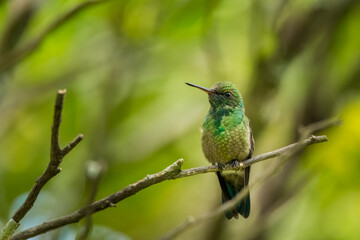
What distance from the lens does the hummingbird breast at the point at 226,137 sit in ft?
10.8

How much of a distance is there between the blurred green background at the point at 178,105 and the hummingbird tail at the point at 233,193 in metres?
0.55

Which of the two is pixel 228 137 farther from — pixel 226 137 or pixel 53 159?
pixel 53 159

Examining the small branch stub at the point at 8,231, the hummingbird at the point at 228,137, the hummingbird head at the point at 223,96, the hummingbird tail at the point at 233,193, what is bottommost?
the small branch stub at the point at 8,231

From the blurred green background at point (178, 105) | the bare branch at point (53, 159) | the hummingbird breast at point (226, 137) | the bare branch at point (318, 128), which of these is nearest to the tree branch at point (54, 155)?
the bare branch at point (53, 159)

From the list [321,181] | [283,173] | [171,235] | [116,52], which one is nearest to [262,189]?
[283,173]

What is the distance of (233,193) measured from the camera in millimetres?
3527

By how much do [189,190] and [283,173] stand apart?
1.22 meters

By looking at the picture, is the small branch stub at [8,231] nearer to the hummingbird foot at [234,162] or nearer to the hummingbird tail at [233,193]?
the hummingbird tail at [233,193]

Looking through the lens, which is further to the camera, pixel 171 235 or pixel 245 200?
pixel 245 200

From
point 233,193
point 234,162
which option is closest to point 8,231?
point 234,162

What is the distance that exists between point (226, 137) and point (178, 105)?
2.34 metres

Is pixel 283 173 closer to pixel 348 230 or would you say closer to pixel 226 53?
pixel 348 230

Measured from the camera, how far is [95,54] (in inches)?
198

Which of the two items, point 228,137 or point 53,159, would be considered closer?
point 53,159
